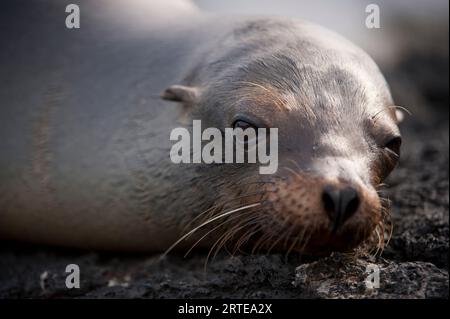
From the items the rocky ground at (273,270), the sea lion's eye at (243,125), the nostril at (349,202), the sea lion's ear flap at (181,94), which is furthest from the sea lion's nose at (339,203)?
the sea lion's ear flap at (181,94)

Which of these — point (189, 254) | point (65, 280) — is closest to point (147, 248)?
point (189, 254)

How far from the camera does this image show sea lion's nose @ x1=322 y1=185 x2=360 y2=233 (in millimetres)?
3180

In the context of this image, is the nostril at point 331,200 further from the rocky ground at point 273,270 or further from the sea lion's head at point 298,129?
the rocky ground at point 273,270

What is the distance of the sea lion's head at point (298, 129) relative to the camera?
3.31m

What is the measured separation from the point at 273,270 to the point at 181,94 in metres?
1.32

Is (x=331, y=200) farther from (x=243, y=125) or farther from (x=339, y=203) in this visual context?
(x=243, y=125)

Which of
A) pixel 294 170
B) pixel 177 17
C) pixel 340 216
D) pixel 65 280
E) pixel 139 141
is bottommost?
pixel 65 280

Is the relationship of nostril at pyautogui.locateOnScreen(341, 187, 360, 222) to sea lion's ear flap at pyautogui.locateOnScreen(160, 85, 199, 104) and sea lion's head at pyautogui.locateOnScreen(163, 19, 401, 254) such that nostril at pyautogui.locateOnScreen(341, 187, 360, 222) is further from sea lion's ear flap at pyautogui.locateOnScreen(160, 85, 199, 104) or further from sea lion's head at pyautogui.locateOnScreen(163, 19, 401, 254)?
sea lion's ear flap at pyautogui.locateOnScreen(160, 85, 199, 104)

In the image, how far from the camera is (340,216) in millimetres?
3217

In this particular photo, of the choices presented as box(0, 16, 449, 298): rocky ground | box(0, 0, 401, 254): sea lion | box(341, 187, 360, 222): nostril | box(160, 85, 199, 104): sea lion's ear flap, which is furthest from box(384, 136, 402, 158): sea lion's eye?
box(160, 85, 199, 104): sea lion's ear flap

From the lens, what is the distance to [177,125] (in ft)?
14.2

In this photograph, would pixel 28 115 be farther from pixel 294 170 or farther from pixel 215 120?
pixel 294 170

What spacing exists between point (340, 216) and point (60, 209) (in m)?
2.30

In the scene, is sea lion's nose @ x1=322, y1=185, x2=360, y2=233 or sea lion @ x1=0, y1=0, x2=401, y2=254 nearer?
sea lion's nose @ x1=322, y1=185, x2=360, y2=233
